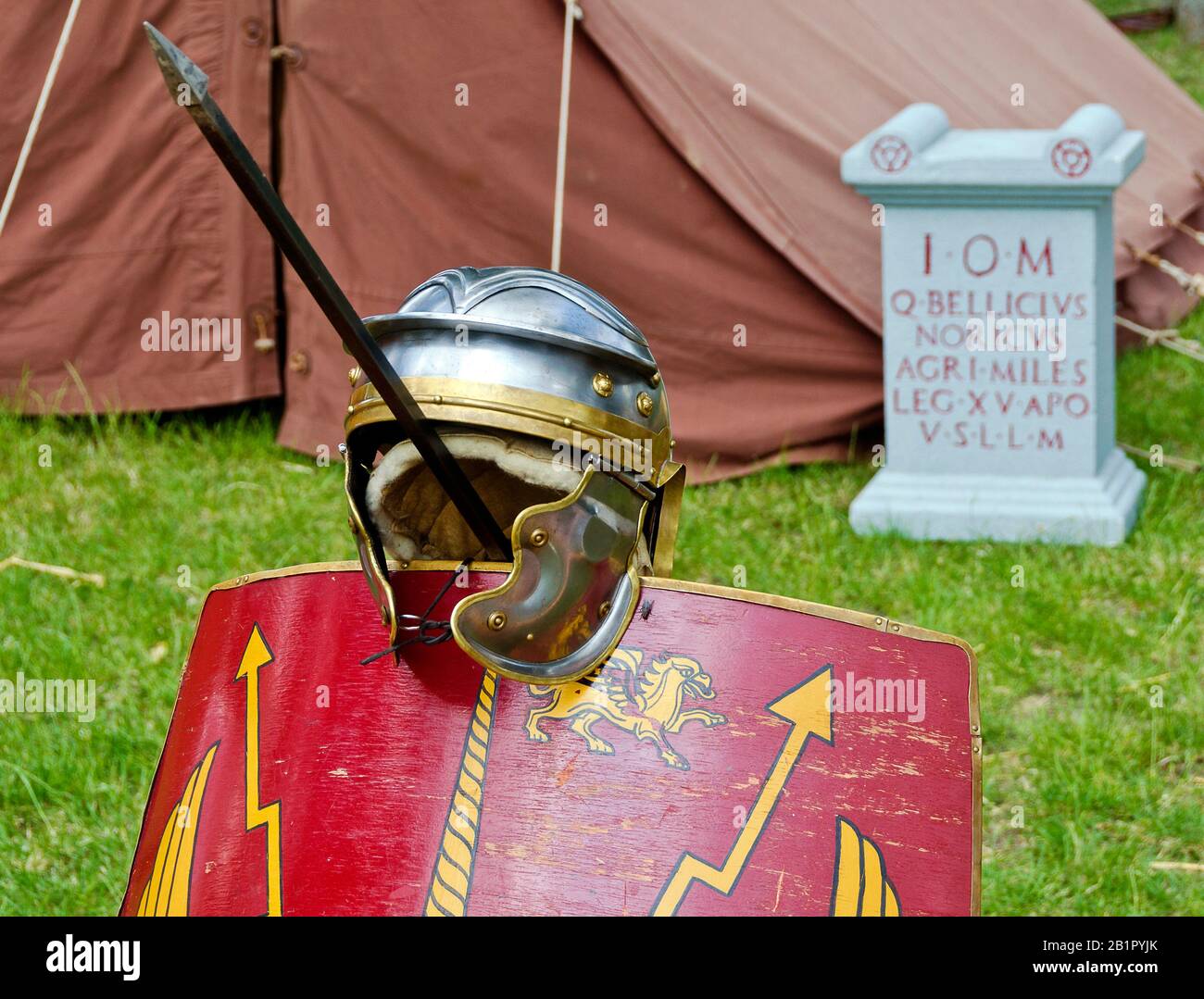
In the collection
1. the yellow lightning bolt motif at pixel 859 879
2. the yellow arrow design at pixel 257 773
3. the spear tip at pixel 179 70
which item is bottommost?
the yellow lightning bolt motif at pixel 859 879

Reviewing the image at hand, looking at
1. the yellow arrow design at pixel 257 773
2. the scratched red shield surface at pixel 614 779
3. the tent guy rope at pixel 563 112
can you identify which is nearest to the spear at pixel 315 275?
the scratched red shield surface at pixel 614 779

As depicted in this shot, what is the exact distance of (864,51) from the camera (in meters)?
4.81

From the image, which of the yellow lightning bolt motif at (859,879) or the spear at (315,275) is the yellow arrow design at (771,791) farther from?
the spear at (315,275)

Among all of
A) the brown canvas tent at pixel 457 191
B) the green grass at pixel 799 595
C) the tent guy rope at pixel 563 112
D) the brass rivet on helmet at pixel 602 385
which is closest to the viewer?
the brass rivet on helmet at pixel 602 385

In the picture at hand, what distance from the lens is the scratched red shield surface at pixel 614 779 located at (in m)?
1.52

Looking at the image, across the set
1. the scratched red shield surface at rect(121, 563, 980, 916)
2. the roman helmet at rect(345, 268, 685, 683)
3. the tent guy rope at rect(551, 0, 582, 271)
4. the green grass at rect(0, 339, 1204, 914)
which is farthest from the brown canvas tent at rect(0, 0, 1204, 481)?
the scratched red shield surface at rect(121, 563, 980, 916)

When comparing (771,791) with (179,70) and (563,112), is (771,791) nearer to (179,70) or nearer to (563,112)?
(179,70)

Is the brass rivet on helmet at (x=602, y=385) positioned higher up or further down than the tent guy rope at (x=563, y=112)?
further down

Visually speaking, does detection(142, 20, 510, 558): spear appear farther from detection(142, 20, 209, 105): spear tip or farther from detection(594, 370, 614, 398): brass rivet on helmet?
detection(594, 370, 614, 398): brass rivet on helmet

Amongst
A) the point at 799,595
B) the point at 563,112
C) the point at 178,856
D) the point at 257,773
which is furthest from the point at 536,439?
the point at 563,112

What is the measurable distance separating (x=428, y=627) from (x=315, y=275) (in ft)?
1.35

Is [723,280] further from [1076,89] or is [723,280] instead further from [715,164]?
[1076,89]

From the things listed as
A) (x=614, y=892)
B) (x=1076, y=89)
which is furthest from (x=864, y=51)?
(x=614, y=892)

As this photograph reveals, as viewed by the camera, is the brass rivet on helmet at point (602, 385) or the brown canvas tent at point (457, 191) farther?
the brown canvas tent at point (457, 191)
